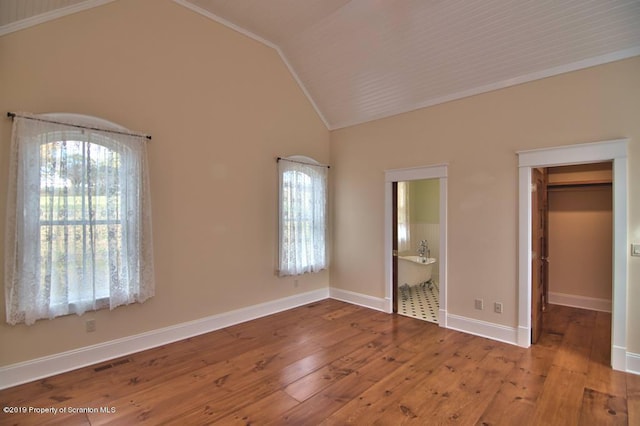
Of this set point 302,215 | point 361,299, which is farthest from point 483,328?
point 302,215

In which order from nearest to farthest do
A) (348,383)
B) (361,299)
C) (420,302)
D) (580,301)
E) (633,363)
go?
(348,383), (633,363), (580,301), (361,299), (420,302)

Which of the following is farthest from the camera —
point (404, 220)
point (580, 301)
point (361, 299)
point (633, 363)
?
point (404, 220)

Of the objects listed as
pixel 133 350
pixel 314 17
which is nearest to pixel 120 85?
pixel 314 17

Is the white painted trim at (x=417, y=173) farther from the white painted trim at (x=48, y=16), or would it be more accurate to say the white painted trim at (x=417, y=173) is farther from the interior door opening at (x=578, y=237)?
the white painted trim at (x=48, y=16)

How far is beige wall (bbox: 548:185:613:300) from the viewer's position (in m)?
4.74

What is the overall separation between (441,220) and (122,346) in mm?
4175

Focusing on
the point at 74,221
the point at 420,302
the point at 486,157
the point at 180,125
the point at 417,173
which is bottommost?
the point at 420,302

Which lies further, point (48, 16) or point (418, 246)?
point (418, 246)

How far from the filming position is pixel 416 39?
12.2 feet

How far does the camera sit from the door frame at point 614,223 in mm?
2984

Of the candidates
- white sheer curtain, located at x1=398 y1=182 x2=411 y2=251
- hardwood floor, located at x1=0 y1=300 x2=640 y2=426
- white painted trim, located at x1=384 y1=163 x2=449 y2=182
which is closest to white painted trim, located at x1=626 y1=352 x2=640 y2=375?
hardwood floor, located at x1=0 y1=300 x2=640 y2=426

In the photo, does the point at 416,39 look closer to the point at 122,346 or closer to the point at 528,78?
the point at 528,78

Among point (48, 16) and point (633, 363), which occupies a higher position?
point (48, 16)

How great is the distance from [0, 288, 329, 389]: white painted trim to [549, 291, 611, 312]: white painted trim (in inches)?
181
